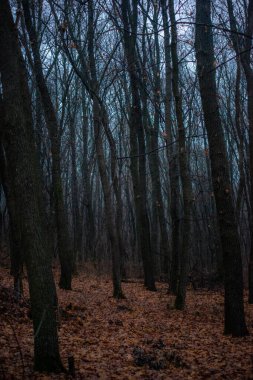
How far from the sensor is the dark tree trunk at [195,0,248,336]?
769cm

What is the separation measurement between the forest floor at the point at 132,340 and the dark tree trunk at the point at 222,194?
19.6 inches

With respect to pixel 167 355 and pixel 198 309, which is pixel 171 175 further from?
pixel 167 355

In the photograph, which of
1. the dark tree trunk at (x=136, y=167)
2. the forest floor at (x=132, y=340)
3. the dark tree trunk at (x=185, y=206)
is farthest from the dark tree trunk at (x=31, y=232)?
the dark tree trunk at (x=136, y=167)

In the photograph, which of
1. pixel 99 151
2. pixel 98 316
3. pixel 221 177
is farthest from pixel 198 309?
pixel 99 151

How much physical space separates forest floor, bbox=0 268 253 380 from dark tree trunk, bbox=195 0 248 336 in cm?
50

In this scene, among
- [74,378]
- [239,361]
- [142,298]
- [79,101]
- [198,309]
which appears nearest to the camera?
[74,378]

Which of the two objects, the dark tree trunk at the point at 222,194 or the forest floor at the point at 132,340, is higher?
the dark tree trunk at the point at 222,194

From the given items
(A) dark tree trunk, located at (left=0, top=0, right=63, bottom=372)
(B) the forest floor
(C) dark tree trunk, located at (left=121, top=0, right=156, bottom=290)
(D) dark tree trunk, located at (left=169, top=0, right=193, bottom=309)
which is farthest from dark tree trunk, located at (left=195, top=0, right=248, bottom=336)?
(C) dark tree trunk, located at (left=121, top=0, right=156, bottom=290)

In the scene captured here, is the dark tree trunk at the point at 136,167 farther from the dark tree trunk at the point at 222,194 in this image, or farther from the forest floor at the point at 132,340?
the dark tree trunk at the point at 222,194

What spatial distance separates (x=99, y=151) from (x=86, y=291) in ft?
14.6

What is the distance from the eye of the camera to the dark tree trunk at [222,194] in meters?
7.69

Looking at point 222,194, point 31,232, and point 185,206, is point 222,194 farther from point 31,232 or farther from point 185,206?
point 31,232

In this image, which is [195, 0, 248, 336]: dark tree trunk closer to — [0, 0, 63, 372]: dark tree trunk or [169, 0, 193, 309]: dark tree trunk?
[169, 0, 193, 309]: dark tree trunk

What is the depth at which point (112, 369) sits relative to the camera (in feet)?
18.9
